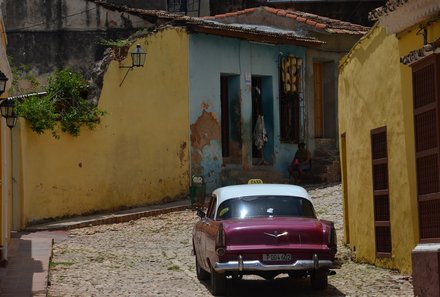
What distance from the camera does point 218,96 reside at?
89.6 ft

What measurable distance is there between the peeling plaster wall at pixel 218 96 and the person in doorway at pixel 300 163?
2.60 ft

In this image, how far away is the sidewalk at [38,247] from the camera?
12.8 metres

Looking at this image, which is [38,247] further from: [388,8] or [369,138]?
[388,8]

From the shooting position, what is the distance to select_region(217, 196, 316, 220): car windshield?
13.0 m

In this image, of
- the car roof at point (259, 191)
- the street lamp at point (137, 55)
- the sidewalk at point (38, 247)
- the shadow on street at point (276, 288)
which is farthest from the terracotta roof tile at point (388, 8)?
the street lamp at point (137, 55)

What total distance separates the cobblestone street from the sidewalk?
0.25 m

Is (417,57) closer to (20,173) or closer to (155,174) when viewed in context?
(20,173)

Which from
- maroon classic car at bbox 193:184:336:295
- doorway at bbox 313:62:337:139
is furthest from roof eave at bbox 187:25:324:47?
maroon classic car at bbox 193:184:336:295

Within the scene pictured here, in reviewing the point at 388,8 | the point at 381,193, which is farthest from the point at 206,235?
the point at 388,8

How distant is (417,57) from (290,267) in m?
3.09

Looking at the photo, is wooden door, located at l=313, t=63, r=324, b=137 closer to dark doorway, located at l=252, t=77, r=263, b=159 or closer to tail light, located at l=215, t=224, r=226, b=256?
dark doorway, located at l=252, t=77, r=263, b=159

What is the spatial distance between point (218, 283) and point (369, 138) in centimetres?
400

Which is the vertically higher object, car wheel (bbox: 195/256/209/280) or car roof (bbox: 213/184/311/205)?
car roof (bbox: 213/184/311/205)

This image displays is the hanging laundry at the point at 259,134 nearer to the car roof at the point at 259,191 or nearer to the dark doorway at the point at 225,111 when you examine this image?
the dark doorway at the point at 225,111
